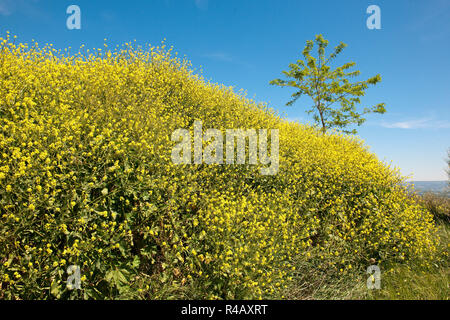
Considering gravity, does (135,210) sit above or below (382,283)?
above

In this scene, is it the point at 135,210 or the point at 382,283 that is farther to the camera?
the point at 382,283

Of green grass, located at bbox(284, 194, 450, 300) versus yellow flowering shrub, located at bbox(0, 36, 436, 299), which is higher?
yellow flowering shrub, located at bbox(0, 36, 436, 299)

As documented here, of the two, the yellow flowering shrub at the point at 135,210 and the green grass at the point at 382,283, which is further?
the green grass at the point at 382,283

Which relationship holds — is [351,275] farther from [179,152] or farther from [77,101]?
[77,101]

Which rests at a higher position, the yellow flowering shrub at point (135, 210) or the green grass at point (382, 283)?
the yellow flowering shrub at point (135, 210)

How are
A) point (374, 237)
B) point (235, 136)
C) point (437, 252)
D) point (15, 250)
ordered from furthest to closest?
point (235, 136) < point (437, 252) < point (374, 237) < point (15, 250)

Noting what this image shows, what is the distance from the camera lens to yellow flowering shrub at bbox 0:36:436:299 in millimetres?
3361

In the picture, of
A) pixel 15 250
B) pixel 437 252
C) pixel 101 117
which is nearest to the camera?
pixel 15 250

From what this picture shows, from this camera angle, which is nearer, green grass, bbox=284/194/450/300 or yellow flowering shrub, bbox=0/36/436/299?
yellow flowering shrub, bbox=0/36/436/299

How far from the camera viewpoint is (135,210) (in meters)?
3.87

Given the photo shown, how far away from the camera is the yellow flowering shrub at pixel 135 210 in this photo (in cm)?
336

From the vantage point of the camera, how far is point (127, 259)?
392cm

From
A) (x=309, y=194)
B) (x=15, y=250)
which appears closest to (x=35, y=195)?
(x=15, y=250)
